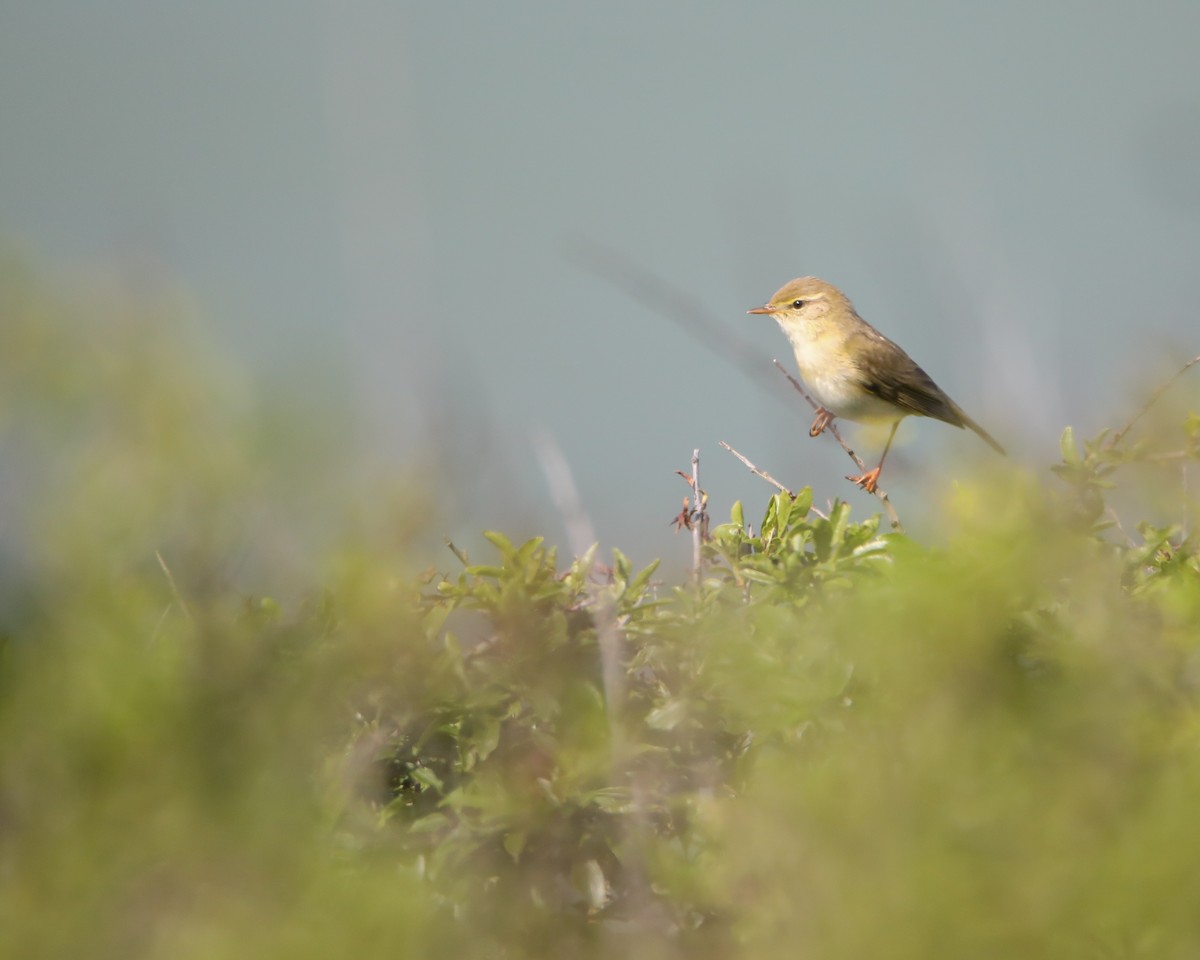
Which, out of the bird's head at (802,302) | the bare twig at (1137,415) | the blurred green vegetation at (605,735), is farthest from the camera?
the bird's head at (802,302)

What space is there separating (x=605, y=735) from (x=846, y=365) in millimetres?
5290

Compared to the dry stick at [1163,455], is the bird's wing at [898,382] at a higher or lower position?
lower

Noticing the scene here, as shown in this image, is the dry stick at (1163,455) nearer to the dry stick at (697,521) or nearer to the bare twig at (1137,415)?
the bare twig at (1137,415)

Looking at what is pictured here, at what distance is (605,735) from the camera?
165 cm

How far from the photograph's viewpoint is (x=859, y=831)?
1.10 meters

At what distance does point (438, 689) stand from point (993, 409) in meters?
1.86

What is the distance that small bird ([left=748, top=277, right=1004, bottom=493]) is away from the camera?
21.8ft

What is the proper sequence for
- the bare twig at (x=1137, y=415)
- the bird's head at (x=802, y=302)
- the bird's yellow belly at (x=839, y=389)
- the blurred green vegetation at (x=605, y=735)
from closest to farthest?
1. the blurred green vegetation at (x=605, y=735)
2. the bare twig at (x=1137, y=415)
3. the bird's yellow belly at (x=839, y=389)
4. the bird's head at (x=802, y=302)

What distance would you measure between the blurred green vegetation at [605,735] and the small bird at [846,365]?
451 centimetres

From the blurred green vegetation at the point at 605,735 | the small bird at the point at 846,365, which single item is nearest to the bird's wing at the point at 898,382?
the small bird at the point at 846,365

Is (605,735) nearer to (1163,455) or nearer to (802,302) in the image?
(1163,455)

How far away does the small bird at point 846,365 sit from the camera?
6656mm

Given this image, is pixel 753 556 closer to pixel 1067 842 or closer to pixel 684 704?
pixel 684 704

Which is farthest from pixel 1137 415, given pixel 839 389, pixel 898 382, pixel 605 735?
pixel 898 382
